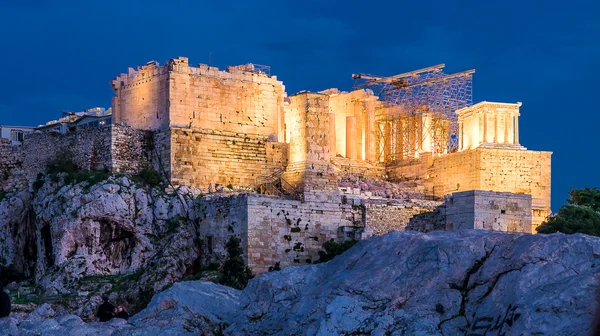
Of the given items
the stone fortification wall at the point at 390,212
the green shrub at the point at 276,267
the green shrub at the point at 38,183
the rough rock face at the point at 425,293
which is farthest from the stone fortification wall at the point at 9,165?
the rough rock face at the point at 425,293

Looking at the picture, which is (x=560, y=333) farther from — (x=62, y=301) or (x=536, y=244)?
(x=62, y=301)

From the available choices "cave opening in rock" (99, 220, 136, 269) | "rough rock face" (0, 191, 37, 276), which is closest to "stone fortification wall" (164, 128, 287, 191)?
"cave opening in rock" (99, 220, 136, 269)

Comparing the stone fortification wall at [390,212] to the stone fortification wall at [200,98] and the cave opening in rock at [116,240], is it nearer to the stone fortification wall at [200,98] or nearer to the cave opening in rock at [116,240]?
the stone fortification wall at [200,98]

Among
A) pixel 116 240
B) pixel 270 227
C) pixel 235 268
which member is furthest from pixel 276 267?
pixel 116 240

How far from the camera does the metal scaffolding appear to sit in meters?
63.8

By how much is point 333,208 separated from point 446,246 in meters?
Answer: 29.2

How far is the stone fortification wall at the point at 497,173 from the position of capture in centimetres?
5850

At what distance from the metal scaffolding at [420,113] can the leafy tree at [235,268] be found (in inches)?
Answer: 605

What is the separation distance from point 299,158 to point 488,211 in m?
9.22

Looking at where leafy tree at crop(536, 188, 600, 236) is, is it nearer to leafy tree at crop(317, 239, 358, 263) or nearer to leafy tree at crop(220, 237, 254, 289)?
leafy tree at crop(317, 239, 358, 263)

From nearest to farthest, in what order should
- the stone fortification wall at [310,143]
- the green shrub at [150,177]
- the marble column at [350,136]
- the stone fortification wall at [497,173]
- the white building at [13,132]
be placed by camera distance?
the green shrub at [150,177] < the stone fortification wall at [310,143] < the stone fortification wall at [497,173] < the marble column at [350,136] < the white building at [13,132]

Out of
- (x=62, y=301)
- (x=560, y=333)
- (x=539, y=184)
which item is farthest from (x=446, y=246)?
(x=539, y=184)

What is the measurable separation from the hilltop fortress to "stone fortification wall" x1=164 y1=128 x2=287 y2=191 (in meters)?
0.05

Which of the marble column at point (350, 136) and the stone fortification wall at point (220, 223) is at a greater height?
the marble column at point (350, 136)
